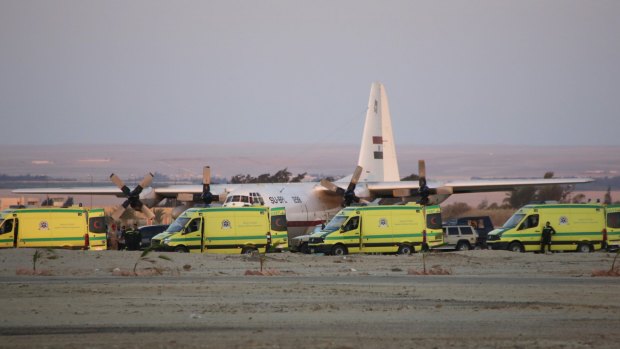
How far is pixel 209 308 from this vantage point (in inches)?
729

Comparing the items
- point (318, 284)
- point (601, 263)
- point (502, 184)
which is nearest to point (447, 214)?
point (502, 184)

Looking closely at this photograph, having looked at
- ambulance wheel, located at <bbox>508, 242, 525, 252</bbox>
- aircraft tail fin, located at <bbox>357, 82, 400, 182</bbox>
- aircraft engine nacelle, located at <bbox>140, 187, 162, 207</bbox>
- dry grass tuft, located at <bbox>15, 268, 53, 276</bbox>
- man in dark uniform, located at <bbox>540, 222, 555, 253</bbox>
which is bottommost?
dry grass tuft, located at <bbox>15, 268, 53, 276</bbox>

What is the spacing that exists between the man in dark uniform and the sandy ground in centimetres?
743

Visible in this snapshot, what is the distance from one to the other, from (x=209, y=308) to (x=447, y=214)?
7094cm

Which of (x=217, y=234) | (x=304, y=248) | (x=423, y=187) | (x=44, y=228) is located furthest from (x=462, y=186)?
(x=44, y=228)

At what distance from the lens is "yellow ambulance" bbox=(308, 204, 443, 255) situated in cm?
3609

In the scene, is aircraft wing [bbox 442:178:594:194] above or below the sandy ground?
above

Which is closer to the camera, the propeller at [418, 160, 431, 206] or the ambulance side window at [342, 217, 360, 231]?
the ambulance side window at [342, 217, 360, 231]

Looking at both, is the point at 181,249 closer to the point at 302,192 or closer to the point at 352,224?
the point at 352,224

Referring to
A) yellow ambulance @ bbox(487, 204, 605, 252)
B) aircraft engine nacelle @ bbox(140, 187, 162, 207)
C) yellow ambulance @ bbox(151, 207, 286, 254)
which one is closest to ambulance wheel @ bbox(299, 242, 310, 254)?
yellow ambulance @ bbox(151, 207, 286, 254)

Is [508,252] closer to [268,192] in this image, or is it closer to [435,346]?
[268,192]

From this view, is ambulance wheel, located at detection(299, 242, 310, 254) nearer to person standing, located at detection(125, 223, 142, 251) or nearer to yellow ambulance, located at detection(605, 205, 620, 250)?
person standing, located at detection(125, 223, 142, 251)

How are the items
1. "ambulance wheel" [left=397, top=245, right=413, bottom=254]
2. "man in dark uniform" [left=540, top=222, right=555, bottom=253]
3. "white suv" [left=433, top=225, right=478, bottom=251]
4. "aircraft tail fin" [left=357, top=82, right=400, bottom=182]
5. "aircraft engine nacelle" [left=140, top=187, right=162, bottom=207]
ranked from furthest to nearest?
1. "aircraft tail fin" [left=357, top=82, right=400, bottom=182]
2. "aircraft engine nacelle" [left=140, top=187, right=162, bottom=207]
3. "white suv" [left=433, top=225, right=478, bottom=251]
4. "man in dark uniform" [left=540, top=222, right=555, bottom=253]
5. "ambulance wheel" [left=397, top=245, right=413, bottom=254]

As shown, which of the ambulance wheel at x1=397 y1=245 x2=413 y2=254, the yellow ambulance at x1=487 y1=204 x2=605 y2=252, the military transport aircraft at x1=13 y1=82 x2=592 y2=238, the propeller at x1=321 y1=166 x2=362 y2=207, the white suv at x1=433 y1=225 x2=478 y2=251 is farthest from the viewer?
the propeller at x1=321 y1=166 x2=362 y2=207
